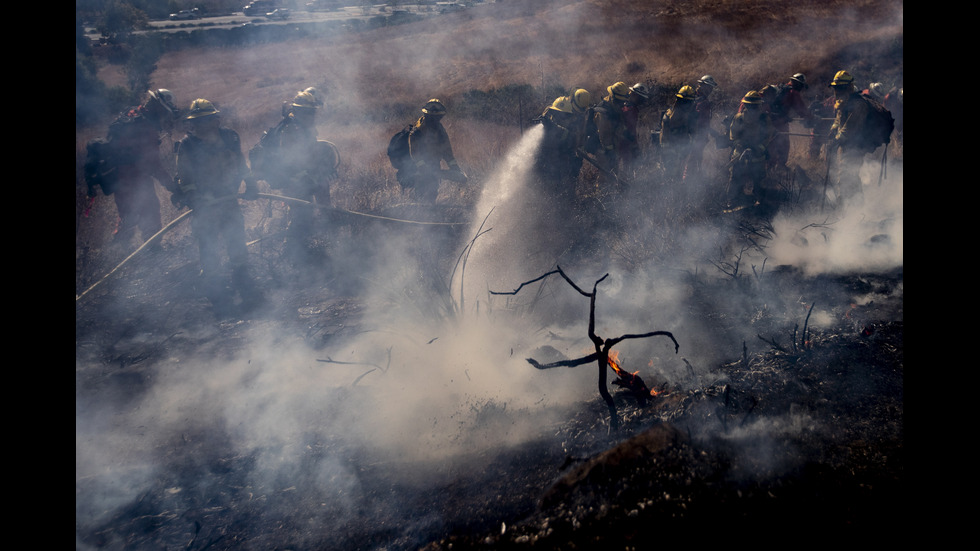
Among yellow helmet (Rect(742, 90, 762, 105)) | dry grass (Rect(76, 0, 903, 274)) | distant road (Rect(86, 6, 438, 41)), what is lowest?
yellow helmet (Rect(742, 90, 762, 105))

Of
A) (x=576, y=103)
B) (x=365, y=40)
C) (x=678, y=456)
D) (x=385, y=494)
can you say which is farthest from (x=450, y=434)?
(x=365, y=40)

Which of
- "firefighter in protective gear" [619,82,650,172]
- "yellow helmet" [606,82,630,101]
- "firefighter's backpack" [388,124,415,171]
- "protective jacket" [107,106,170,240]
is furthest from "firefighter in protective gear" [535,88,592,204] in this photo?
"protective jacket" [107,106,170,240]

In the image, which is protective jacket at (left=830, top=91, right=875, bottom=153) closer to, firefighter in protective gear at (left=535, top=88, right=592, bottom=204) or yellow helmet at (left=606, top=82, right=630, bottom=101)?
yellow helmet at (left=606, top=82, right=630, bottom=101)

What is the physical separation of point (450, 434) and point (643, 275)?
339 centimetres

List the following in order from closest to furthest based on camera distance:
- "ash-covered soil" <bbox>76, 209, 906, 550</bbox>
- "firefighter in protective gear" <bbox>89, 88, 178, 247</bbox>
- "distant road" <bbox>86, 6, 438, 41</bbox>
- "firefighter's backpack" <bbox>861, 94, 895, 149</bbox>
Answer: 1. "ash-covered soil" <bbox>76, 209, 906, 550</bbox>
2. "firefighter in protective gear" <bbox>89, 88, 178, 247</bbox>
3. "firefighter's backpack" <bbox>861, 94, 895, 149</bbox>
4. "distant road" <bbox>86, 6, 438, 41</bbox>

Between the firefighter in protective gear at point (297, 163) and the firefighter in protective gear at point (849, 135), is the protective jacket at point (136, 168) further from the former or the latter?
the firefighter in protective gear at point (849, 135)

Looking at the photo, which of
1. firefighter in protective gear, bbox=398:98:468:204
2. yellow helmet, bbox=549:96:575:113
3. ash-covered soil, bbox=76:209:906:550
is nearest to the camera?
ash-covered soil, bbox=76:209:906:550

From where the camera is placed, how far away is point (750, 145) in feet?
24.7

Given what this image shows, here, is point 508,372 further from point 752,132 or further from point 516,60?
point 516,60

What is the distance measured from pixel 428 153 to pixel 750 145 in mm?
→ 5288

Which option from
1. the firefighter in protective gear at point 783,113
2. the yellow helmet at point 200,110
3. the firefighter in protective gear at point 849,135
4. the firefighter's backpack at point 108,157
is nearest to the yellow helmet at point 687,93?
the firefighter in protective gear at point 783,113

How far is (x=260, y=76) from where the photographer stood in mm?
18828

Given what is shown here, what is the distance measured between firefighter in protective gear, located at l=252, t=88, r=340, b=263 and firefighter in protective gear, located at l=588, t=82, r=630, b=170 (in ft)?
14.7

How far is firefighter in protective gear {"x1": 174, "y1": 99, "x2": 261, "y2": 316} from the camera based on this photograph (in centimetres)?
644
